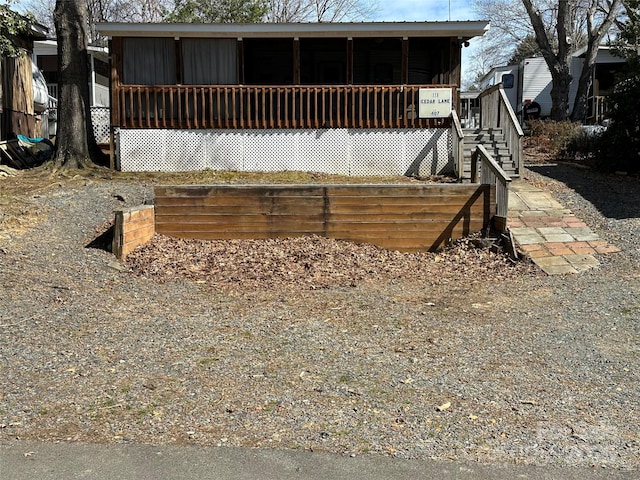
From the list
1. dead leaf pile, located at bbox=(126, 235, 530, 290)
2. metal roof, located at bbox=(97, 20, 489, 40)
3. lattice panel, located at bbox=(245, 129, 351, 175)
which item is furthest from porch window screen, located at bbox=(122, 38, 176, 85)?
dead leaf pile, located at bbox=(126, 235, 530, 290)

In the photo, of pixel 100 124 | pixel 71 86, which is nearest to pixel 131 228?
pixel 71 86

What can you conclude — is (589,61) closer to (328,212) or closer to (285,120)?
(285,120)

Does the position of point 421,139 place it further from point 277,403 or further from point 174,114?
point 277,403

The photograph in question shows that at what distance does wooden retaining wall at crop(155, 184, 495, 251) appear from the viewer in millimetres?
9516

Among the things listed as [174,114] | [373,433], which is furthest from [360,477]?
[174,114]

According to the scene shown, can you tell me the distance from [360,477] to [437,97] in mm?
13379

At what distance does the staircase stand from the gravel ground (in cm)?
467

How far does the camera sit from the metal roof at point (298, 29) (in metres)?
15.5

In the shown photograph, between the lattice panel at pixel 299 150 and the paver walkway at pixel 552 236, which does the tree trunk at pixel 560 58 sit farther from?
the paver walkway at pixel 552 236

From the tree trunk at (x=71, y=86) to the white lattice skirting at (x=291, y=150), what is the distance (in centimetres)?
109

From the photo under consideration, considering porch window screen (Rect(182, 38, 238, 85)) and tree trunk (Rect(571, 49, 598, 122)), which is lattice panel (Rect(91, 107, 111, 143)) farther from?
tree trunk (Rect(571, 49, 598, 122))

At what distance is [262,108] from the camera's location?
620 inches

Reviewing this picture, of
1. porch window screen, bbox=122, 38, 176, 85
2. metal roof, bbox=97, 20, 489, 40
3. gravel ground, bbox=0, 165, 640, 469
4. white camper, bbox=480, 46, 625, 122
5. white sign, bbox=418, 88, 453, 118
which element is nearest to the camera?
gravel ground, bbox=0, 165, 640, 469

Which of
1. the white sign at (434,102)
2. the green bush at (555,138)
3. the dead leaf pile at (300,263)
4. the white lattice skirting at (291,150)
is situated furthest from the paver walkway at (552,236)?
the green bush at (555,138)
